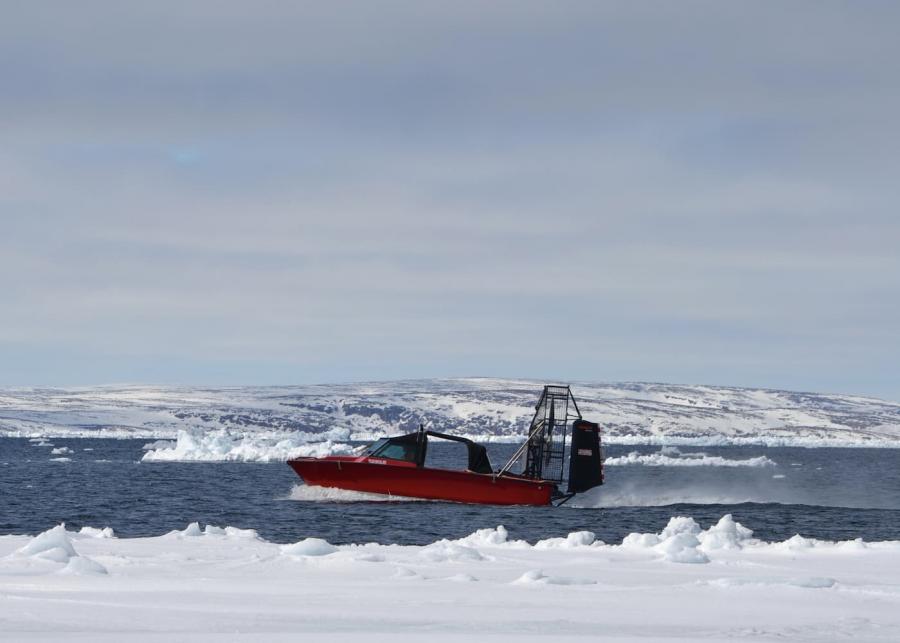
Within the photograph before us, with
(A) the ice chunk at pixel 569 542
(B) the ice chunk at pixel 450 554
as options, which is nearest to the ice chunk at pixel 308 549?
(B) the ice chunk at pixel 450 554

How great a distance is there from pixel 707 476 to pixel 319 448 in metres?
32.7

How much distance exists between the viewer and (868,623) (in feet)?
39.7

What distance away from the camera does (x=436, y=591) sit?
13.9 meters

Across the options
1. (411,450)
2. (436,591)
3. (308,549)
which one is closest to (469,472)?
(411,450)

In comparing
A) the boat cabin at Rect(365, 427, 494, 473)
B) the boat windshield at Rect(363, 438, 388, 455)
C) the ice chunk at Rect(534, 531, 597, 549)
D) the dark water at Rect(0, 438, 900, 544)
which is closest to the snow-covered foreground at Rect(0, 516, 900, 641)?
the ice chunk at Rect(534, 531, 597, 549)

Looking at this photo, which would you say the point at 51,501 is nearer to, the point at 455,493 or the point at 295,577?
the point at 455,493

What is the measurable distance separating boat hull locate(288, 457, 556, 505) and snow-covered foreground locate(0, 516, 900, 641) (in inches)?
877

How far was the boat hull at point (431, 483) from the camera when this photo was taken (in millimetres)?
42656

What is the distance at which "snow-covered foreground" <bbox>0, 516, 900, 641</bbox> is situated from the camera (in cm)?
1109

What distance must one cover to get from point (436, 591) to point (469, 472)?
29.3 metres

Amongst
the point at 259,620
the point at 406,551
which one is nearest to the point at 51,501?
the point at 406,551

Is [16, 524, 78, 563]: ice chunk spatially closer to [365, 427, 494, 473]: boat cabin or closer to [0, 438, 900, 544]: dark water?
[0, 438, 900, 544]: dark water

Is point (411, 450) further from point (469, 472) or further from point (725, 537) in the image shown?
point (725, 537)

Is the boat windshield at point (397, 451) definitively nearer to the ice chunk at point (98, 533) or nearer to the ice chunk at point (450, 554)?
the ice chunk at point (98, 533)
